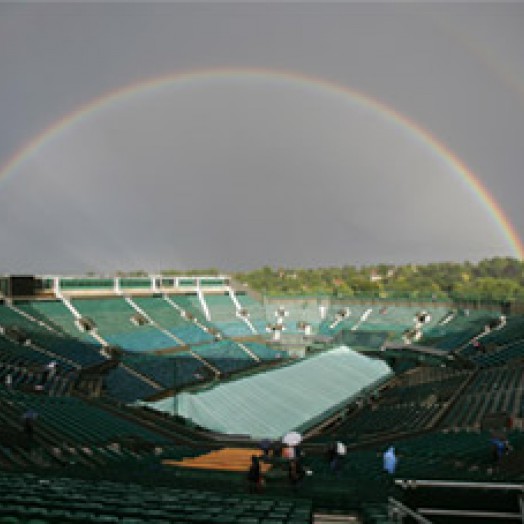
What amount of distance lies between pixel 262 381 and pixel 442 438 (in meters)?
12.4

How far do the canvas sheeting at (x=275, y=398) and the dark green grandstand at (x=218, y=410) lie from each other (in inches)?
18.5

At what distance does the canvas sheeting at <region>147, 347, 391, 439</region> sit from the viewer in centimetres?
2166

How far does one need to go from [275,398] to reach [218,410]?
3.87 meters

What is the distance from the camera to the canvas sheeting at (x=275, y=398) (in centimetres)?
2166

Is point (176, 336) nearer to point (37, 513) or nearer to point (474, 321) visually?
point (474, 321)

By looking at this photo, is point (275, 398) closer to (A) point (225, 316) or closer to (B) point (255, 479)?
(B) point (255, 479)

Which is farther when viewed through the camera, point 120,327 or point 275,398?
point 120,327

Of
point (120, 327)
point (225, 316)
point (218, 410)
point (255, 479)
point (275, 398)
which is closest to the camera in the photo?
point (255, 479)

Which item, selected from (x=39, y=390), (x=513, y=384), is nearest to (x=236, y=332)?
(x=39, y=390)

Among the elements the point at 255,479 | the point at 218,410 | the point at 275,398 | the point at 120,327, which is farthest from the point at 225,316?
the point at 255,479

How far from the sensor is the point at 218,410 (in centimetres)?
2231

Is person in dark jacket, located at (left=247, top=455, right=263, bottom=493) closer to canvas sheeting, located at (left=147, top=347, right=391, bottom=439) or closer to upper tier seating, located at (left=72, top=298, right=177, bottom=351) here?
canvas sheeting, located at (left=147, top=347, right=391, bottom=439)

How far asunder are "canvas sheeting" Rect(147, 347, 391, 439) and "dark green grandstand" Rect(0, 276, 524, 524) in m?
0.47

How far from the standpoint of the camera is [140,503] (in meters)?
7.49
